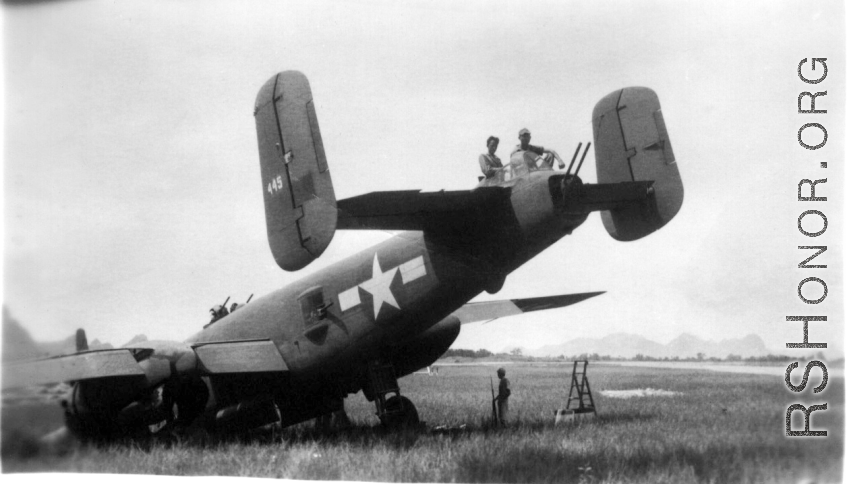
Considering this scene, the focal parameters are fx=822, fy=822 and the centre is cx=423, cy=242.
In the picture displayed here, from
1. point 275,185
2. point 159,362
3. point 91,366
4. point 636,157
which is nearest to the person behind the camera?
point 275,185

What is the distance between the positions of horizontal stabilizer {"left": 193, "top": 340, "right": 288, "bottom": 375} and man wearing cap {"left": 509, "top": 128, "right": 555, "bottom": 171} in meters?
3.16

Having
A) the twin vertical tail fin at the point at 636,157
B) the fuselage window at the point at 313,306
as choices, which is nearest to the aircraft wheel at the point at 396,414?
the fuselage window at the point at 313,306

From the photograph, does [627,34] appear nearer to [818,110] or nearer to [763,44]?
[763,44]

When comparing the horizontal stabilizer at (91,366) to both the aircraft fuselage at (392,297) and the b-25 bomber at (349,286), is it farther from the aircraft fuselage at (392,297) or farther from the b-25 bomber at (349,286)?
the aircraft fuselage at (392,297)

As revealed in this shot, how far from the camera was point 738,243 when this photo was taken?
743 cm

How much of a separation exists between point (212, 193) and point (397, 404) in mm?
3239

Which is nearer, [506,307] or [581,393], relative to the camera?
[581,393]

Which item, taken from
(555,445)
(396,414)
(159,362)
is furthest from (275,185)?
(555,445)

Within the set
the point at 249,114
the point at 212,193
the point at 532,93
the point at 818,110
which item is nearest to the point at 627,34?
the point at 532,93

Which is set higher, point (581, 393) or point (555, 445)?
point (581, 393)

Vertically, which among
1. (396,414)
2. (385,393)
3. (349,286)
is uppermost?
(349,286)

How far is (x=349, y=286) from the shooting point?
796 cm

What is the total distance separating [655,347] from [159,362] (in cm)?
488

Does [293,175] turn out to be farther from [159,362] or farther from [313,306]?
[159,362]
